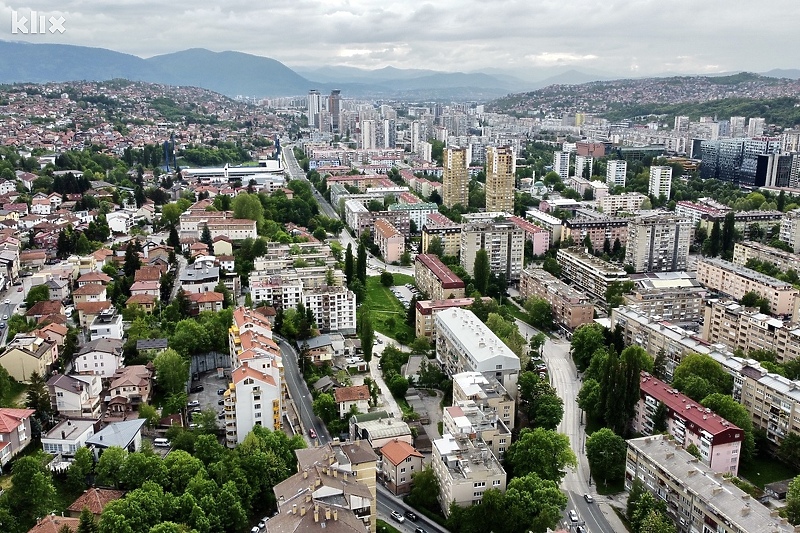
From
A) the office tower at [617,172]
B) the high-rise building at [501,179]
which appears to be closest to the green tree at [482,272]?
the high-rise building at [501,179]

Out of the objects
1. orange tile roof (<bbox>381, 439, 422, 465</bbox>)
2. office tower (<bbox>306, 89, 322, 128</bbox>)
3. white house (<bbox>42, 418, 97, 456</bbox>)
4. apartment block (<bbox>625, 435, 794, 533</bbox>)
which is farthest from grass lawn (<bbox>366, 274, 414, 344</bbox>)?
office tower (<bbox>306, 89, 322, 128</bbox>)

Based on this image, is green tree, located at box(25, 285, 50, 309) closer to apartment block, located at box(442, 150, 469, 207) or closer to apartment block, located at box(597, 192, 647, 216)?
apartment block, located at box(442, 150, 469, 207)

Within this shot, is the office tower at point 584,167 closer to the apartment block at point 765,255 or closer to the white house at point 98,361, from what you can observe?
the apartment block at point 765,255

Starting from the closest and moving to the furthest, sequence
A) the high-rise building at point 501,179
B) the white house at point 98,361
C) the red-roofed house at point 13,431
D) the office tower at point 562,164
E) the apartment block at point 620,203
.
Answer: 1. the red-roofed house at point 13,431
2. the white house at point 98,361
3. the high-rise building at point 501,179
4. the apartment block at point 620,203
5. the office tower at point 562,164

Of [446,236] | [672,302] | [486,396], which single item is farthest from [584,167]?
[486,396]

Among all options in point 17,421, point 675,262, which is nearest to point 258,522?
point 17,421

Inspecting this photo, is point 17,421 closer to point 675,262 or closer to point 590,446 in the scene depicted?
point 590,446
